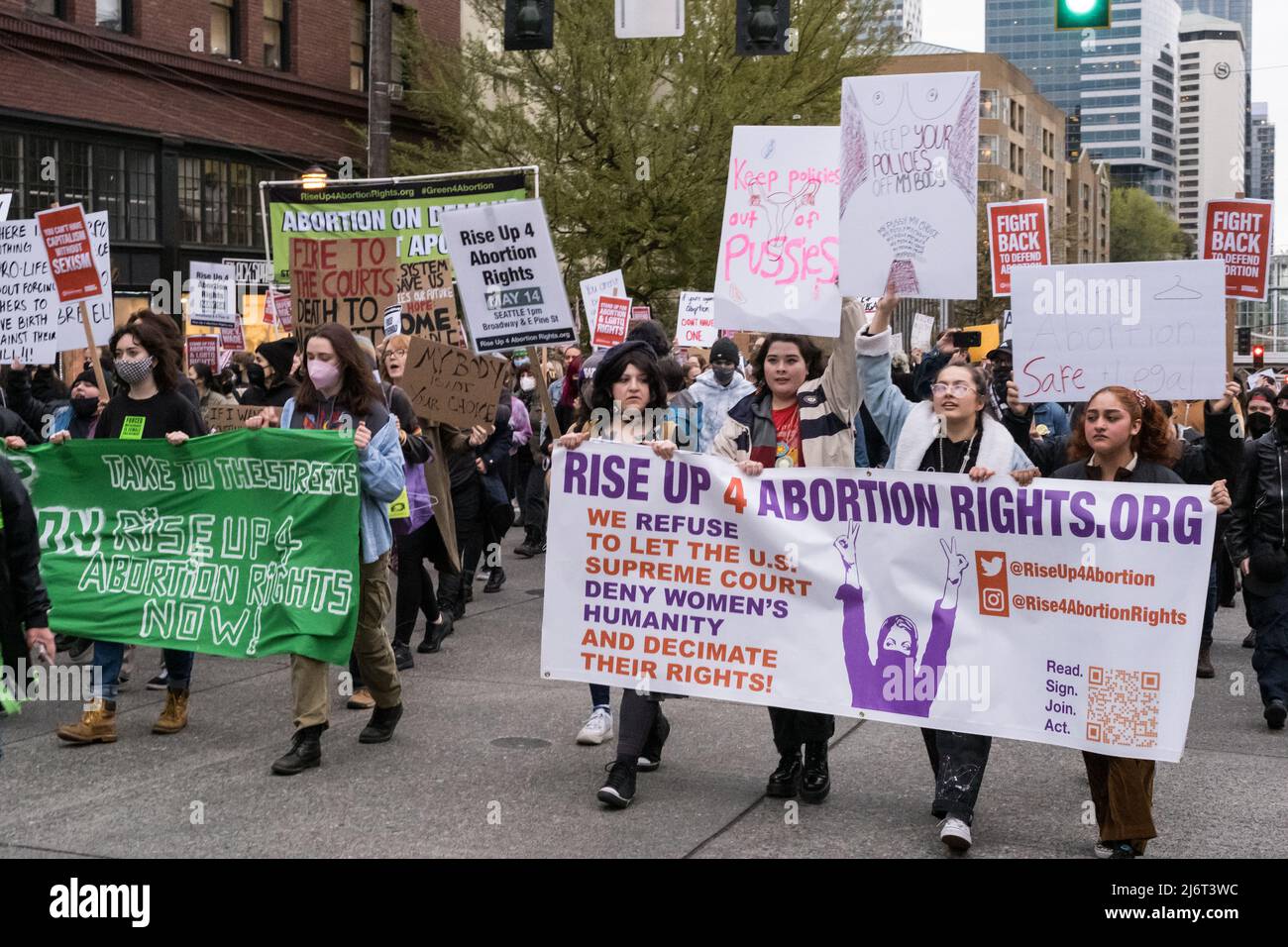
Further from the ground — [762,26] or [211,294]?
[762,26]

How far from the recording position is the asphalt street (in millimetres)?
5672

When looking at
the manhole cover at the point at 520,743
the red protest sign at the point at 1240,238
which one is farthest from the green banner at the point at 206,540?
the red protest sign at the point at 1240,238

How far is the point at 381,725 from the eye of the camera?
7230mm

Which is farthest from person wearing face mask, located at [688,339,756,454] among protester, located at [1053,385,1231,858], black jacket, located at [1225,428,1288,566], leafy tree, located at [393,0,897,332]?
leafy tree, located at [393,0,897,332]

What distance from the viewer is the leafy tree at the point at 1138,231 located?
432 ft

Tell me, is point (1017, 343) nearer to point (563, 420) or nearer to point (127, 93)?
point (563, 420)

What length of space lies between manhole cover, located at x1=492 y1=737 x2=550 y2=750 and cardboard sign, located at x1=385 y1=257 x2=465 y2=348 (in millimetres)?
4102

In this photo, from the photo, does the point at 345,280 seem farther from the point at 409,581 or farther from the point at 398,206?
the point at 409,581

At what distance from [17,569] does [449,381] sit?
5102 millimetres

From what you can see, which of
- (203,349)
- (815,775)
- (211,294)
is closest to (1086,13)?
(815,775)

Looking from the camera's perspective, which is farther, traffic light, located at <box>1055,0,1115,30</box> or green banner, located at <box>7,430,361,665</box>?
traffic light, located at <box>1055,0,1115,30</box>

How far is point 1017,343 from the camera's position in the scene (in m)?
7.89

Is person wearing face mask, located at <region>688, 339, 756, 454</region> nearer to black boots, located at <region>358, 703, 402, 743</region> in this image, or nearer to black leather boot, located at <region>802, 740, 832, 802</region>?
black boots, located at <region>358, 703, 402, 743</region>

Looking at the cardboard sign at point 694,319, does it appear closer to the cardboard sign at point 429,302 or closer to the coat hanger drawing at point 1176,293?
the cardboard sign at point 429,302
